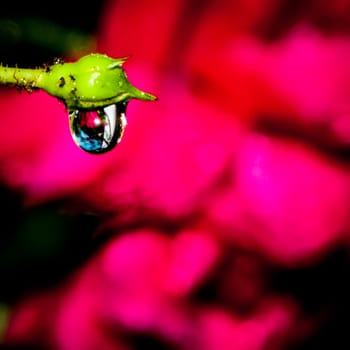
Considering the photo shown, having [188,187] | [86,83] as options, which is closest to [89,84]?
[86,83]

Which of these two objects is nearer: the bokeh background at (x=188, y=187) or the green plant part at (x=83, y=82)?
the green plant part at (x=83, y=82)

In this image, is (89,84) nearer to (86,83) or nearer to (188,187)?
(86,83)

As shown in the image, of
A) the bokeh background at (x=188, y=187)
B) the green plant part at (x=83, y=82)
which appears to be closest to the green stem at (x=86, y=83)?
the green plant part at (x=83, y=82)

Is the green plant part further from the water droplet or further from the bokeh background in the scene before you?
the bokeh background

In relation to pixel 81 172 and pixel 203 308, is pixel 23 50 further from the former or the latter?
pixel 203 308

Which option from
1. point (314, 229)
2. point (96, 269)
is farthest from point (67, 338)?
point (314, 229)

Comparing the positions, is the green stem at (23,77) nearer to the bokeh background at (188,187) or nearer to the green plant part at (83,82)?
the green plant part at (83,82)

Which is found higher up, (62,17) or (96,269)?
(62,17)
